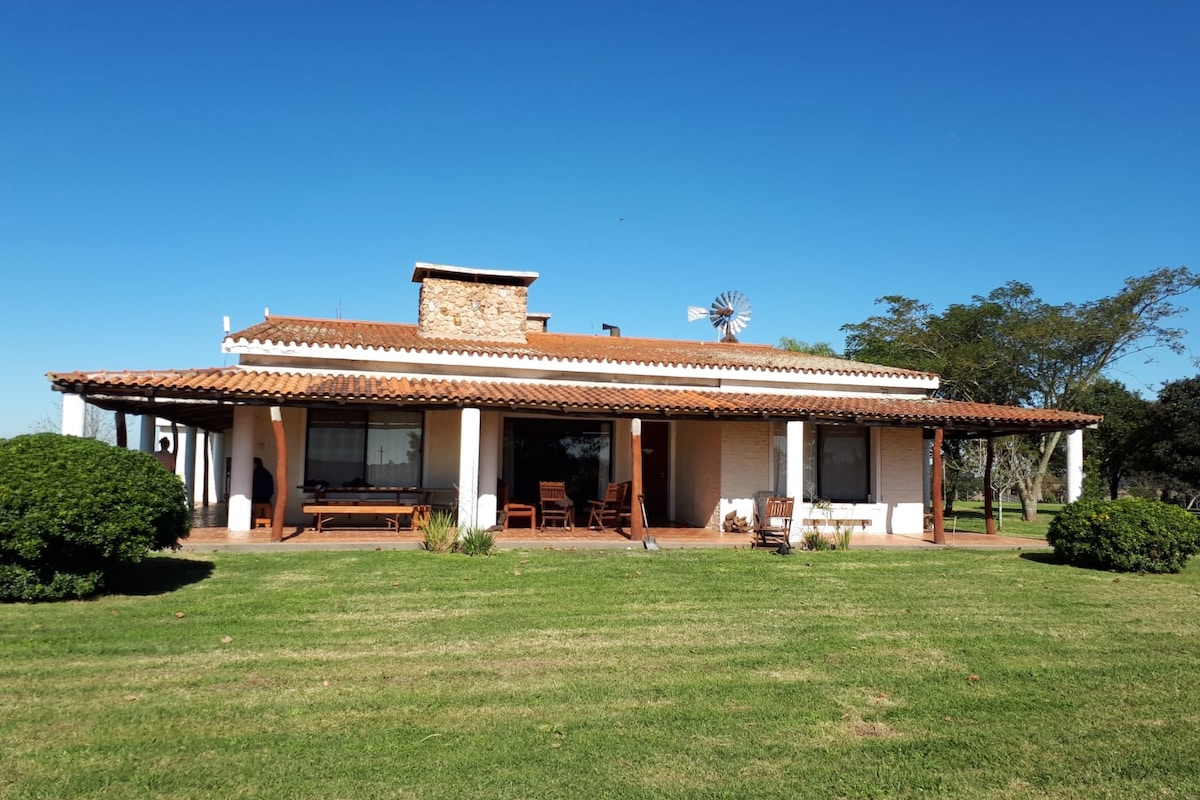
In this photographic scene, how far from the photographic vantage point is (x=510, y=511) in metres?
15.4

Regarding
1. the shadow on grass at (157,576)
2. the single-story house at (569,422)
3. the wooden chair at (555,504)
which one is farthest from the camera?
the wooden chair at (555,504)

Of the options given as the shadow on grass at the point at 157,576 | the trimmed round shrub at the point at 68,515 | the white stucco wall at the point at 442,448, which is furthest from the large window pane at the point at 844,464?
the trimmed round shrub at the point at 68,515

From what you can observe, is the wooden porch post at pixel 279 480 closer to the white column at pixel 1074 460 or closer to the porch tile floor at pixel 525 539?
the porch tile floor at pixel 525 539

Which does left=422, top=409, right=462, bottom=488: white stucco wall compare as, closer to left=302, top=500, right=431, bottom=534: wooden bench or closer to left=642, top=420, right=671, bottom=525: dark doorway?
left=302, top=500, right=431, bottom=534: wooden bench

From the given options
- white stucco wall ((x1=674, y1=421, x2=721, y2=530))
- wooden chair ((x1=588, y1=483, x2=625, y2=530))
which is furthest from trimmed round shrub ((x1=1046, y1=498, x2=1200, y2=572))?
wooden chair ((x1=588, y1=483, x2=625, y2=530))

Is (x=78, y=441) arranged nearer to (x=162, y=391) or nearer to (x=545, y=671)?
(x=162, y=391)

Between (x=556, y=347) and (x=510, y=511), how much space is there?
5023mm

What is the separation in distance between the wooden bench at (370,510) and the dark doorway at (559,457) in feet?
8.34

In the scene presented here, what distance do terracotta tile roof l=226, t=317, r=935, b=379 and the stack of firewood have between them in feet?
10.0

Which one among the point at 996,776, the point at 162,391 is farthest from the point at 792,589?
the point at 162,391

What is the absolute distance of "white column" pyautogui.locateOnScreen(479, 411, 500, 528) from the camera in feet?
47.5

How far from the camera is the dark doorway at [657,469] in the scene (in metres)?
18.3

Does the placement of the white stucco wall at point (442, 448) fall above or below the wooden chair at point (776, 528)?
above

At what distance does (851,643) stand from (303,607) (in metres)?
5.39
